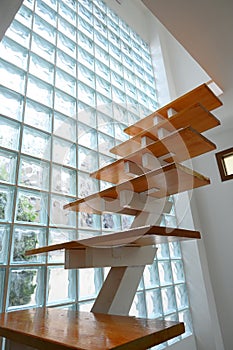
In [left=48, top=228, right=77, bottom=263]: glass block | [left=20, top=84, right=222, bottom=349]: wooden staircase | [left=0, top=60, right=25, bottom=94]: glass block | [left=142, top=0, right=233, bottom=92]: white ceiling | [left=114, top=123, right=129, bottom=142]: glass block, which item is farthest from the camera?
[left=114, top=123, right=129, bottom=142]: glass block

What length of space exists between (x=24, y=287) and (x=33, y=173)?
60 cm

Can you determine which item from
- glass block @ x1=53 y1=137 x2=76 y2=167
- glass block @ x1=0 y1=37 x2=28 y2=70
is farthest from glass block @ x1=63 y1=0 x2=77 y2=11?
glass block @ x1=53 y1=137 x2=76 y2=167

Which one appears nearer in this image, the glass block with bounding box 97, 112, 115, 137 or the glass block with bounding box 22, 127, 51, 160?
the glass block with bounding box 22, 127, 51, 160

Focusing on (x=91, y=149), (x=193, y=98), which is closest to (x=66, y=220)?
(x=91, y=149)

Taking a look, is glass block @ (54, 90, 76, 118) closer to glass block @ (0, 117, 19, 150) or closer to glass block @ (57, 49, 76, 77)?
glass block @ (57, 49, 76, 77)

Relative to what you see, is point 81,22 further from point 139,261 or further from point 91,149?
point 139,261

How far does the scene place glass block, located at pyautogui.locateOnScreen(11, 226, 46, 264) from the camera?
116 centimetres

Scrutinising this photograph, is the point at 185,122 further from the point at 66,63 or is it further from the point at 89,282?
the point at 66,63

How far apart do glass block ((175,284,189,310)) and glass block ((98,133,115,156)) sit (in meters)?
1.35

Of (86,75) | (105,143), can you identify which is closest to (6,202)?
(105,143)

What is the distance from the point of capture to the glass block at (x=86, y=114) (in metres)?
1.83

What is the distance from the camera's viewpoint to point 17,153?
1305 mm

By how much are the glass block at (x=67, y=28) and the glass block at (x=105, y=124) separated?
0.72 m

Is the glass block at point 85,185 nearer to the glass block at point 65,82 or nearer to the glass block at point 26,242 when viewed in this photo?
the glass block at point 26,242
